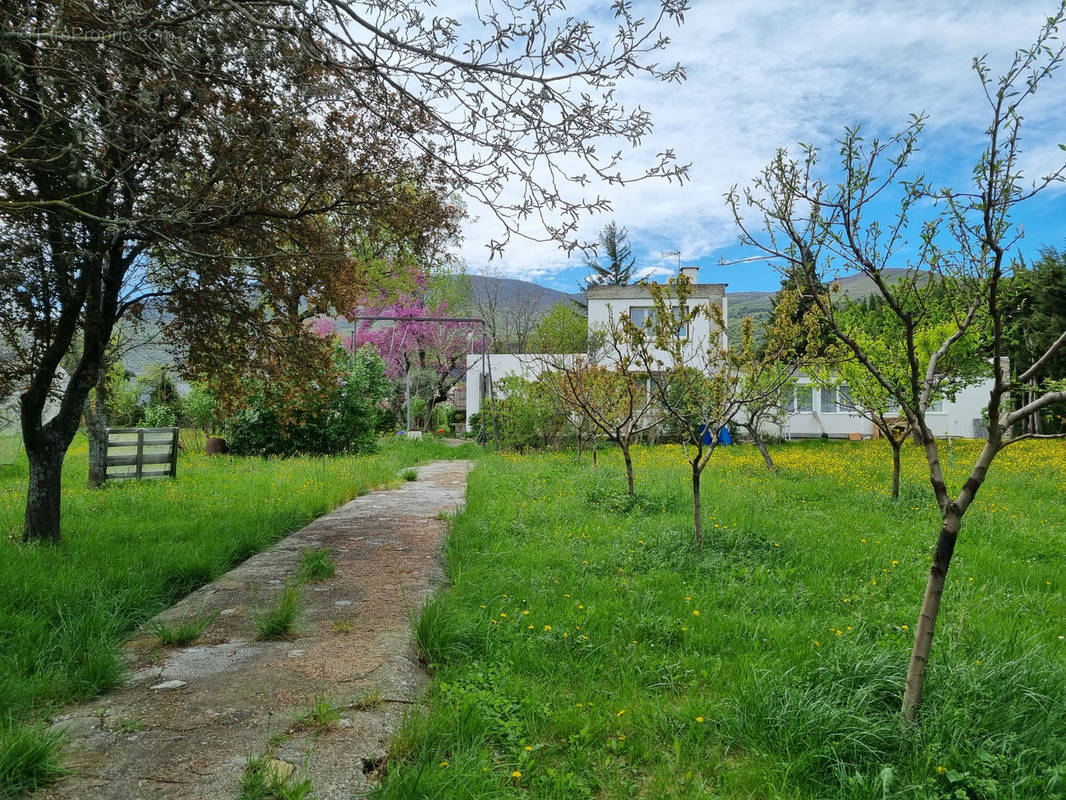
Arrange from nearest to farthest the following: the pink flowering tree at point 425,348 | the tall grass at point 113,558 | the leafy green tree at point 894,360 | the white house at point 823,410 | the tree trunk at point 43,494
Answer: the tall grass at point 113,558 → the leafy green tree at point 894,360 → the tree trunk at point 43,494 → the white house at point 823,410 → the pink flowering tree at point 425,348

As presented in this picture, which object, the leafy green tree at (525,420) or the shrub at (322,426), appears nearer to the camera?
the shrub at (322,426)

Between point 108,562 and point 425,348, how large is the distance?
23.9 meters

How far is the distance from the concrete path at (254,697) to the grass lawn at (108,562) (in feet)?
0.59

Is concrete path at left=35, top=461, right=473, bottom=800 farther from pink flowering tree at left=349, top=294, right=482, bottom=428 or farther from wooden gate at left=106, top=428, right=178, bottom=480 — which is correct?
pink flowering tree at left=349, top=294, right=482, bottom=428

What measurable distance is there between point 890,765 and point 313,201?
5394 mm

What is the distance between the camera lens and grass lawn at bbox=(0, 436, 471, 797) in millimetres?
2871

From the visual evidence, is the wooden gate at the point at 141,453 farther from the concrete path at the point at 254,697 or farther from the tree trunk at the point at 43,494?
the concrete path at the point at 254,697

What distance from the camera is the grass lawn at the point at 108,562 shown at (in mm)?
2871

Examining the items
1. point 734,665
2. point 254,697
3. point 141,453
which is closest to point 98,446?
point 141,453

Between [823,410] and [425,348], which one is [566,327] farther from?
[823,410]

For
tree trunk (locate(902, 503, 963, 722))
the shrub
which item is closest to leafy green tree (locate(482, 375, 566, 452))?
the shrub

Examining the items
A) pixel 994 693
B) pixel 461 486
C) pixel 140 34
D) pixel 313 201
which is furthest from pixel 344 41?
pixel 461 486

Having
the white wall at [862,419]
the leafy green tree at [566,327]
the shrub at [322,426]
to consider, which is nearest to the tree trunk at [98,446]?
the shrub at [322,426]

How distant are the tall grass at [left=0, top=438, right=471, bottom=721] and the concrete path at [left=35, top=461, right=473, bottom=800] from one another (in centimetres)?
19
